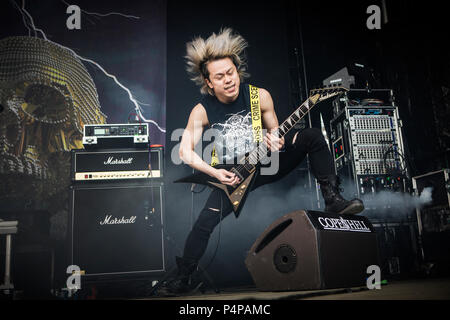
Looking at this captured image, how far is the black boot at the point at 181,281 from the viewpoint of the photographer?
243 centimetres

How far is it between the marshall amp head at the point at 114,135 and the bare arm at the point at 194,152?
0.30 m

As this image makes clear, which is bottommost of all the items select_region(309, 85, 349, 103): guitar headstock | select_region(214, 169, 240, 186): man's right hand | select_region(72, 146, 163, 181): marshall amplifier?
select_region(214, 169, 240, 186): man's right hand

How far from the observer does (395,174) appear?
10.5 feet

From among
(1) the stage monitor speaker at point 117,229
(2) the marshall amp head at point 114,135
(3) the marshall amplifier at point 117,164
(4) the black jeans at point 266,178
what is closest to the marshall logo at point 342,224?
(4) the black jeans at point 266,178

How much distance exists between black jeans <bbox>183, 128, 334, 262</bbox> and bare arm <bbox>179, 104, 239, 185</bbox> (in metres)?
0.12

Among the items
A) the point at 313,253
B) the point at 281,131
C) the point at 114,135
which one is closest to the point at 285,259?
the point at 313,253

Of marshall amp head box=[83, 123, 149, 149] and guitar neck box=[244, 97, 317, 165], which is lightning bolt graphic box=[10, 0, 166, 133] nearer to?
marshall amp head box=[83, 123, 149, 149]

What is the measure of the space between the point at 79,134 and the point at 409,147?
10.6 feet

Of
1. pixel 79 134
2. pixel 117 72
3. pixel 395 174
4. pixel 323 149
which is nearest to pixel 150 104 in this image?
pixel 117 72

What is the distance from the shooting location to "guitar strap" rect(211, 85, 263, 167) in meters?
3.02
